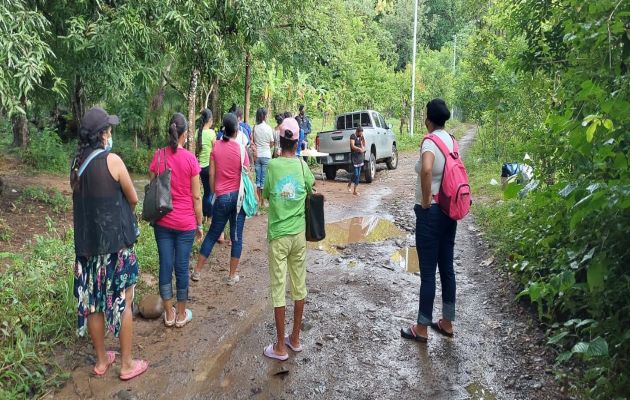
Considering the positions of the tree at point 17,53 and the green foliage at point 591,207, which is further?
the tree at point 17,53

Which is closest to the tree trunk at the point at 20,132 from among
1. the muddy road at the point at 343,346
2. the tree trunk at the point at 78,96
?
the tree trunk at the point at 78,96

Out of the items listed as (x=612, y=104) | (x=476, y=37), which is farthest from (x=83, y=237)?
(x=476, y=37)

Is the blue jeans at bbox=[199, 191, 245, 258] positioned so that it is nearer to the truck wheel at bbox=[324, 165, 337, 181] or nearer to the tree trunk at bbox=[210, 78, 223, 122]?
the tree trunk at bbox=[210, 78, 223, 122]

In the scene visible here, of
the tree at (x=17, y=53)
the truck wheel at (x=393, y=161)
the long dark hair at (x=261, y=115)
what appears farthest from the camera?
the truck wheel at (x=393, y=161)

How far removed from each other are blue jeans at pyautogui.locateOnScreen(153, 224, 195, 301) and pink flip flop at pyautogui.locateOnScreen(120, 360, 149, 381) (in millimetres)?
753

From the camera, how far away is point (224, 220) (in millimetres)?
5504

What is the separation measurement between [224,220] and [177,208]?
1.17 meters

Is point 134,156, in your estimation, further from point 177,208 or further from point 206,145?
point 177,208

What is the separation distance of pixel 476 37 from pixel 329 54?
4.74 m

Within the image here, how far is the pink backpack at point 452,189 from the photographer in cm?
401

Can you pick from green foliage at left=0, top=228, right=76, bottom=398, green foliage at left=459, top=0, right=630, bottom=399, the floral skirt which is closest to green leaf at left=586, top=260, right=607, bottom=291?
green foliage at left=459, top=0, right=630, bottom=399

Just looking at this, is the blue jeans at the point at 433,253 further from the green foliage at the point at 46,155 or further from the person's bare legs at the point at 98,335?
the green foliage at the point at 46,155

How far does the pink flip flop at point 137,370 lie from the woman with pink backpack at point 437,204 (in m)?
2.25

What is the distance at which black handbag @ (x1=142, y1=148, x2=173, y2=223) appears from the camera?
4180mm
